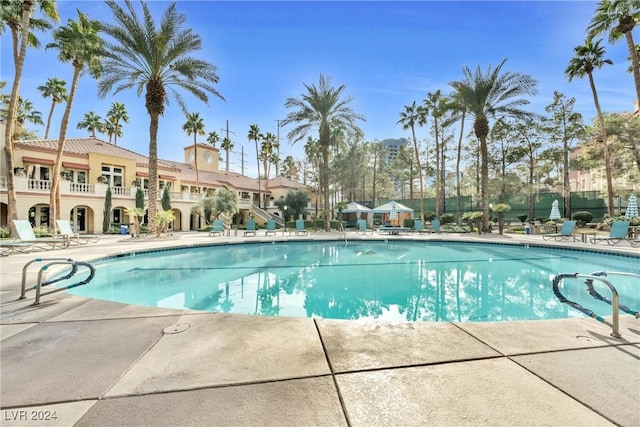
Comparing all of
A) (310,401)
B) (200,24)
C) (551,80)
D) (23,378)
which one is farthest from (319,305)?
(551,80)

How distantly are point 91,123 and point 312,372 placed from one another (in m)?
40.6

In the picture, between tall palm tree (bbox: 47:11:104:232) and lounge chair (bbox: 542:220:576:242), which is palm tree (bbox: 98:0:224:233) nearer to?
tall palm tree (bbox: 47:11:104:232)

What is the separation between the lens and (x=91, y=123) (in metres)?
32.1

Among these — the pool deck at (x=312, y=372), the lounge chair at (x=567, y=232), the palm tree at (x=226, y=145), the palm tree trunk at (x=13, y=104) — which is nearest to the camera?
the pool deck at (x=312, y=372)

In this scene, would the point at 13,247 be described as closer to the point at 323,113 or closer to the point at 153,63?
the point at 153,63

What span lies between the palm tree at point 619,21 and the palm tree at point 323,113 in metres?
15.2

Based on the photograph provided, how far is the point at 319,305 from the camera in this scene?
6.40 metres

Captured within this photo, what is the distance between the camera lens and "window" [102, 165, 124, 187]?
24219mm

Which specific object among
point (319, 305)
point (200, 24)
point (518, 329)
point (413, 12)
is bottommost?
point (319, 305)

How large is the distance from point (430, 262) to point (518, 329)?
806cm

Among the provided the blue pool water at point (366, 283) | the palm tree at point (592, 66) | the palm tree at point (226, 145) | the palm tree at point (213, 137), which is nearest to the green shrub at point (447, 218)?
the palm tree at point (592, 66)

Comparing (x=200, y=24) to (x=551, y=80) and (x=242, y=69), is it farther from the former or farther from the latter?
(x=551, y=80)

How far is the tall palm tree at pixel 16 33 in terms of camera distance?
14052 millimetres

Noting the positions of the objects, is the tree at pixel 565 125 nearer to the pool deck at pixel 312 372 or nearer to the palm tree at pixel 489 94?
the palm tree at pixel 489 94
